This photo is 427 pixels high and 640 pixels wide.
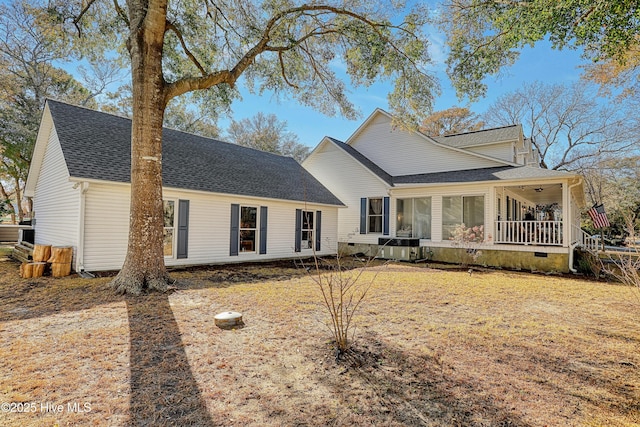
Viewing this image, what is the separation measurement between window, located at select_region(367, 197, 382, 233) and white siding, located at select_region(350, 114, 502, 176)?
206 centimetres

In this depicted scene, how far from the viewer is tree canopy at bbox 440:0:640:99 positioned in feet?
15.7

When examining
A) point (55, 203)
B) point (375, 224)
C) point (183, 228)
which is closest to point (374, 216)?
point (375, 224)

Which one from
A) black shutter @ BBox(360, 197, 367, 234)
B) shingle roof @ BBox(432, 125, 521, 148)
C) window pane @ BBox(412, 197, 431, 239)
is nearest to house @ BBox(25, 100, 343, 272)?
black shutter @ BBox(360, 197, 367, 234)

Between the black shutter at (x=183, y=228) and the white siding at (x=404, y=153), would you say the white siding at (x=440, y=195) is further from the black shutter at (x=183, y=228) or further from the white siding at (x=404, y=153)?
the black shutter at (x=183, y=228)

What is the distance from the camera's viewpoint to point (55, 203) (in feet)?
Answer: 32.7

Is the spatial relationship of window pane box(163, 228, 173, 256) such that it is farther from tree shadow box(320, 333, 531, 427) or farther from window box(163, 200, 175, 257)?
tree shadow box(320, 333, 531, 427)

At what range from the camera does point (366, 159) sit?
53.4 feet

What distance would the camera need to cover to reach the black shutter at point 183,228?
956 centimetres

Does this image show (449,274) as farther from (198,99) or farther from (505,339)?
(198,99)

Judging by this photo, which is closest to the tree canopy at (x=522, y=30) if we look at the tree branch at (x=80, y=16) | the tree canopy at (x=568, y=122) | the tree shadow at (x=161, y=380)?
the tree shadow at (x=161, y=380)

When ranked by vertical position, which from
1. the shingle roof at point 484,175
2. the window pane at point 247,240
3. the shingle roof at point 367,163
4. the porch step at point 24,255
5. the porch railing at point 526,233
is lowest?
the porch step at point 24,255

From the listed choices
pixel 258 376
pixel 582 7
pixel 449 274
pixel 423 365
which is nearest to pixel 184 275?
pixel 258 376

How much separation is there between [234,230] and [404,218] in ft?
24.5

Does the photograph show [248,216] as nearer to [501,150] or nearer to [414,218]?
[414,218]
